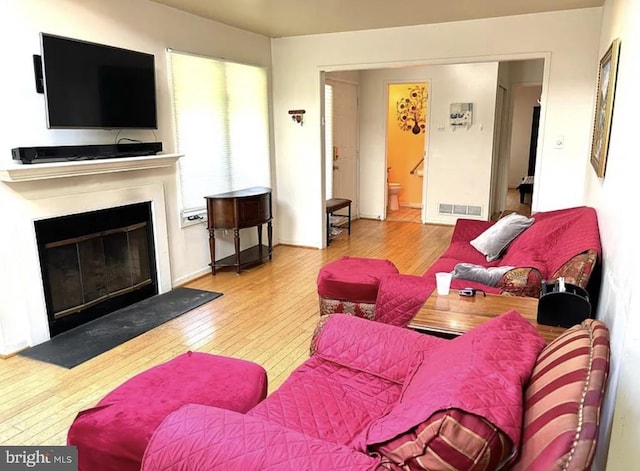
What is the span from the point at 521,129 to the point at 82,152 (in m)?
10.5

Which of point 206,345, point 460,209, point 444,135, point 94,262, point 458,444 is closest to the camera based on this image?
point 458,444

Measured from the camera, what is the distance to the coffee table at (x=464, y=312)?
1.98 metres

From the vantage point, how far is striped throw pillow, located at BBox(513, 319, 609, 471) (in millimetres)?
945

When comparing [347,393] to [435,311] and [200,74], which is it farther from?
[200,74]

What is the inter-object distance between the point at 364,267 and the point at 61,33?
2656 mm

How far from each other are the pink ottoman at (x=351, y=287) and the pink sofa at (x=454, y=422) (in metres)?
1.48

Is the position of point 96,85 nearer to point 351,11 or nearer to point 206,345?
point 206,345

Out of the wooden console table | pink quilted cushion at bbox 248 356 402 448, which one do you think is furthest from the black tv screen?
pink quilted cushion at bbox 248 356 402 448

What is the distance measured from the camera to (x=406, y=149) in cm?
874

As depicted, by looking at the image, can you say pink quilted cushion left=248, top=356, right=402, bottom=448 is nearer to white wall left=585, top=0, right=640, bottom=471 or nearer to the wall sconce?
white wall left=585, top=0, right=640, bottom=471

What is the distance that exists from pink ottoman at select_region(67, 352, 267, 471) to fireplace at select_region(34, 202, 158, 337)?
1770mm

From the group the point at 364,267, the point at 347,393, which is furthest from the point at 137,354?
the point at 347,393

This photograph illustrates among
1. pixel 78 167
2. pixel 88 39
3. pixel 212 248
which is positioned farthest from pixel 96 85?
pixel 212 248

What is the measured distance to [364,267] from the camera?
3.43 m
